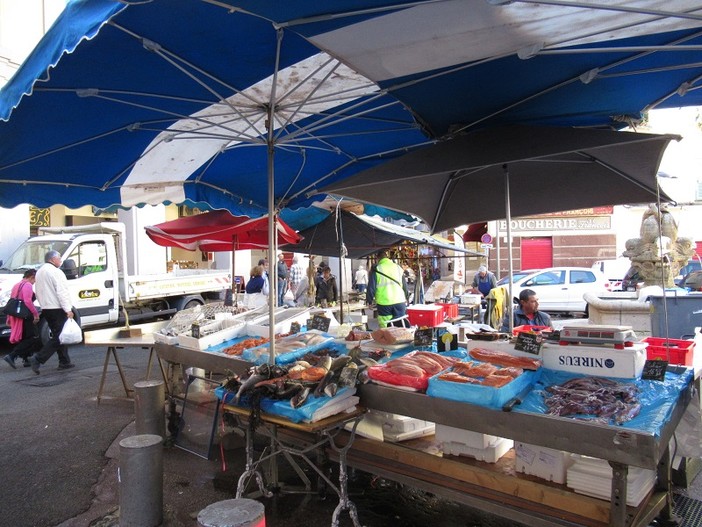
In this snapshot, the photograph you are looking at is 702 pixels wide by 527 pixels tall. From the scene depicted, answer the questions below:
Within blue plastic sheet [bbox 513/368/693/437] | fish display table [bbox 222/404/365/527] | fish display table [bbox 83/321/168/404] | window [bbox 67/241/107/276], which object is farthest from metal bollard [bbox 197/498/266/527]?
window [bbox 67/241/107/276]

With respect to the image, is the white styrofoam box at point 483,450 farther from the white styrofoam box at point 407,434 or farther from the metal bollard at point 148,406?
the metal bollard at point 148,406

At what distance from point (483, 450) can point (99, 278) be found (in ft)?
38.0

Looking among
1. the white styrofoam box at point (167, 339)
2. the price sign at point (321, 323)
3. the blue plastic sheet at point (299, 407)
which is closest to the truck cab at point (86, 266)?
the white styrofoam box at point (167, 339)

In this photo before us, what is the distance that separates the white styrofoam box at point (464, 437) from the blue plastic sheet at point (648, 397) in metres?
0.39

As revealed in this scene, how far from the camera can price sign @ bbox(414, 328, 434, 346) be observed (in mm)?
4289

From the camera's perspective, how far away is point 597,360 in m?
3.24

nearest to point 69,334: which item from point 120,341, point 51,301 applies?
point 51,301

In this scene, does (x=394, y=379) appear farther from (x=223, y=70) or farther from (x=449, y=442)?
(x=223, y=70)

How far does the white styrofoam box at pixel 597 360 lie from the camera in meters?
3.15

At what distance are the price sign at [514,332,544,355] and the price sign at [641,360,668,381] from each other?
63cm

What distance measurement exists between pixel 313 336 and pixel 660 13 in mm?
3657

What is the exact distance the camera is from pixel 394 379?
3389 mm

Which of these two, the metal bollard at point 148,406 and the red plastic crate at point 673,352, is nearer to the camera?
the red plastic crate at point 673,352

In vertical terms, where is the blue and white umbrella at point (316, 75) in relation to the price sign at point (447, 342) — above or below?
above
